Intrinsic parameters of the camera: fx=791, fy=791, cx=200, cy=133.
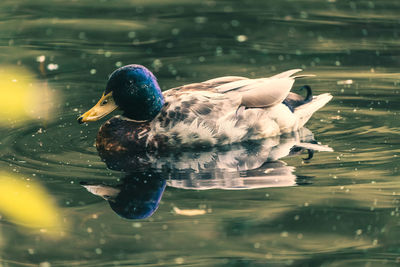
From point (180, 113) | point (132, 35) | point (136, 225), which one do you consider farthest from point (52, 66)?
point (136, 225)

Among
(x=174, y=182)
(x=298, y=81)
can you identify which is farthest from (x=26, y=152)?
(x=298, y=81)

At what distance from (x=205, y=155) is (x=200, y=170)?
61cm

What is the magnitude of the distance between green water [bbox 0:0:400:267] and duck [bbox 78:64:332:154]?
35cm

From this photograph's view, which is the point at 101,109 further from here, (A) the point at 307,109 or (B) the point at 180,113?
(A) the point at 307,109

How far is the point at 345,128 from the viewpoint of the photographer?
27.3 feet

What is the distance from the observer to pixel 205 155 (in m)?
7.76

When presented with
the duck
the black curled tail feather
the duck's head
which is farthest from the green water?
the duck's head

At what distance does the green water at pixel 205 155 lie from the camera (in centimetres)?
532

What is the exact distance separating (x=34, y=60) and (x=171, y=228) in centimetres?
615

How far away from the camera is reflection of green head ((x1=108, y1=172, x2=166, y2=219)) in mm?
6090

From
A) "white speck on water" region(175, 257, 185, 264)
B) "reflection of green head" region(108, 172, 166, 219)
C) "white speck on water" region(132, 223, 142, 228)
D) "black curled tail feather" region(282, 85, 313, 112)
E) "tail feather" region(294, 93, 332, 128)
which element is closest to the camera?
"white speck on water" region(175, 257, 185, 264)

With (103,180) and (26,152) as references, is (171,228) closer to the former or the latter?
(103,180)

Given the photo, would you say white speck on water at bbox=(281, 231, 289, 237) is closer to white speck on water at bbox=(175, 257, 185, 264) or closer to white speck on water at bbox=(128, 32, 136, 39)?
white speck on water at bbox=(175, 257, 185, 264)

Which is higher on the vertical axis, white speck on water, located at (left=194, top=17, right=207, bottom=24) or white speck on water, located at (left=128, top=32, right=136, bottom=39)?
white speck on water, located at (left=194, top=17, right=207, bottom=24)
